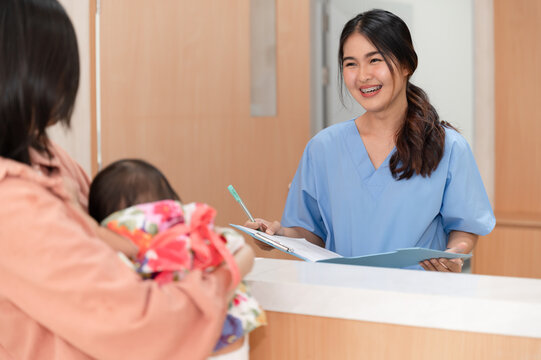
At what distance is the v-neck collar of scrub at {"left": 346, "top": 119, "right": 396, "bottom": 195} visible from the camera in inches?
69.4

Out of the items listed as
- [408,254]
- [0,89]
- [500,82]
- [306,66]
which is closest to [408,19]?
[500,82]

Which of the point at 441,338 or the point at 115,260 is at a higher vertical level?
the point at 115,260

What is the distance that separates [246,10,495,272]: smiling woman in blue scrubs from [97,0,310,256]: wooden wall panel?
642 mm

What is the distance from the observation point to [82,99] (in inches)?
77.3

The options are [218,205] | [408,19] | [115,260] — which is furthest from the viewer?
[408,19]

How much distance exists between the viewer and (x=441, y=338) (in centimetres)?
92

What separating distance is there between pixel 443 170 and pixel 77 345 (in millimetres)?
1236

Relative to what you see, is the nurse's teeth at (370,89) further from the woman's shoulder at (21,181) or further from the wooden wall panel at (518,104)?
the wooden wall panel at (518,104)

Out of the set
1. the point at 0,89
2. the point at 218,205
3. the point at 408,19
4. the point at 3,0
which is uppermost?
the point at 408,19

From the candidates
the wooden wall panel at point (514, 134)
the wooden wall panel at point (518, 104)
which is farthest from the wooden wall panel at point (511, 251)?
the wooden wall panel at point (518, 104)

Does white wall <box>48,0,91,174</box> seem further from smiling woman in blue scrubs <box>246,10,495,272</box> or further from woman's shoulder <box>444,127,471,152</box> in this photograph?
woman's shoulder <box>444,127,471,152</box>

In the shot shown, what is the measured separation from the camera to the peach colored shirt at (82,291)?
2.27 feet

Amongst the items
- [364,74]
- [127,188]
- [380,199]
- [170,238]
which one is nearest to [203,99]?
[364,74]

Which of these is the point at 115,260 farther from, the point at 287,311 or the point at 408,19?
the point at 408,19
